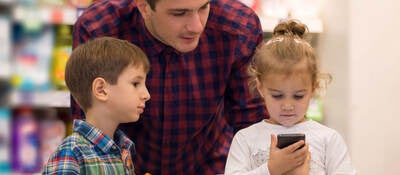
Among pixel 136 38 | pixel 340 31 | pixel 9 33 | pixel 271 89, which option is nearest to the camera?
pixel 271 89

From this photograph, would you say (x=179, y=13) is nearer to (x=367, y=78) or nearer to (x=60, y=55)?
(x=60, y=55)

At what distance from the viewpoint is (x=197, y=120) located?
170 centimetres

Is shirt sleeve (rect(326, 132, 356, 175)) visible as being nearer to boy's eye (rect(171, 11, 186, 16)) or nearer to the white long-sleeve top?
the white long-sleeve top

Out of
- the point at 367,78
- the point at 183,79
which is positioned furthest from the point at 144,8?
the point at 367,78

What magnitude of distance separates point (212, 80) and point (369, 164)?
3.11ft

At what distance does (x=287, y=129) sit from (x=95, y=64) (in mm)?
445

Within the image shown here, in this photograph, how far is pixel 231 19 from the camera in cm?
168

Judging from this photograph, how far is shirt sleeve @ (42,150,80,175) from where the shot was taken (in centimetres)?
123

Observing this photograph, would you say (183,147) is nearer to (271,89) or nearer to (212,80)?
(212,80)

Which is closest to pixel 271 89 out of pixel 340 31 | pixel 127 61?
pixel 127 61

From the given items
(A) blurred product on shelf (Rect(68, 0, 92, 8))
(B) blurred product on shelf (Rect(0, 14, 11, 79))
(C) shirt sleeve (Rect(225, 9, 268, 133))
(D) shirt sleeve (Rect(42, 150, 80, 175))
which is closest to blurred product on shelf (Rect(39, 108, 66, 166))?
(B) blurred product on shelf (Rect(0, 14, 11, 79))

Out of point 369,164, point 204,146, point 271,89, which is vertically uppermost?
point 271,89

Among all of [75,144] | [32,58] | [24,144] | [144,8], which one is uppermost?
[144,8]

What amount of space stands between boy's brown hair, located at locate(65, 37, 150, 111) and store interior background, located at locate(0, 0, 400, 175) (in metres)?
1.02
